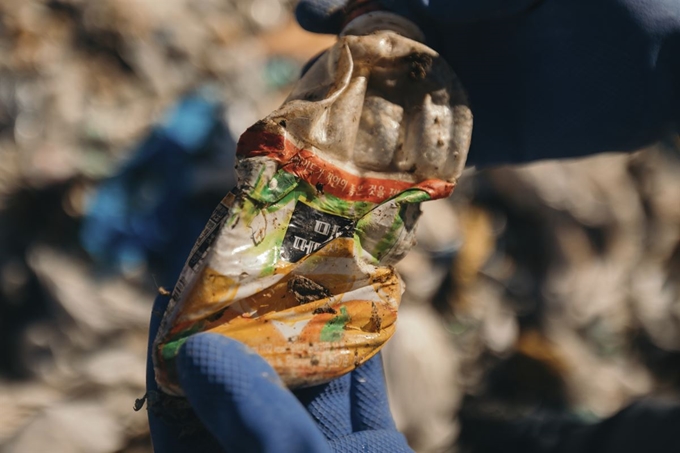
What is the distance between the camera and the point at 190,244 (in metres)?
0.96

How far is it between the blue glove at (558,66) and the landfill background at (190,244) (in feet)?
1.60

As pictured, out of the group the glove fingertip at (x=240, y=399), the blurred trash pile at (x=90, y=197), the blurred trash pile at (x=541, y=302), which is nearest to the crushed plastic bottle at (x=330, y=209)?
the glove fingertip at (x=240, y=399)

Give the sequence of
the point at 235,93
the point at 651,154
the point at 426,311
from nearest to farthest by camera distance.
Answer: the point at 235,93 → the point at 426,311 → the point at 651,154

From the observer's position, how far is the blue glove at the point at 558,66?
75 cm

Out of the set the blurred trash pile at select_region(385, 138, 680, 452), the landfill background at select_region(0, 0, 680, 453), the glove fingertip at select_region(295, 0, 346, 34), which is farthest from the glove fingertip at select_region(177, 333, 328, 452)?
the blurred trash pile at select_region(385, 138, 680, 452)

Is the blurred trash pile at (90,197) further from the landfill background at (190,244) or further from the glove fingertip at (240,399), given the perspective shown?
the glove fingertip at (240,399)

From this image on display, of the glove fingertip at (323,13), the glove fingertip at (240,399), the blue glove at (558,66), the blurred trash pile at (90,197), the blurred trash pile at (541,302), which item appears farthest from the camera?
the blurred trash pile at (541,302)

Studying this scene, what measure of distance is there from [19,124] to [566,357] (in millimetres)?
1332

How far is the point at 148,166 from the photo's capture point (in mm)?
1179

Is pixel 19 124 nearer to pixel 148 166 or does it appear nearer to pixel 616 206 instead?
pixel 148 166

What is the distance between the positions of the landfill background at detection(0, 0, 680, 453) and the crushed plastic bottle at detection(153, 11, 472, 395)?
0.32 meters

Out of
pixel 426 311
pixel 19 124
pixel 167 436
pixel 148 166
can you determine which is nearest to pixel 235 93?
pixel 148 166

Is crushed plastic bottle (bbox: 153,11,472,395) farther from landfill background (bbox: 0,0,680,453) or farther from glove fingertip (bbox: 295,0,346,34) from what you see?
landfill background (bbox: 0,0,680,453)

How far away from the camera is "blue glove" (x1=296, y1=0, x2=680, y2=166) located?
2.45 ft
